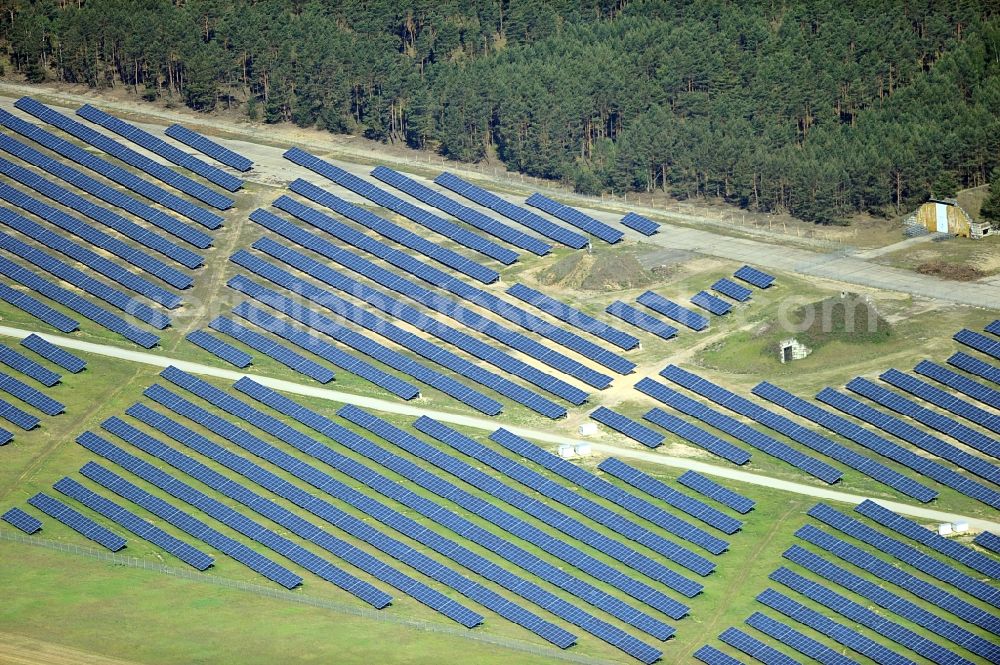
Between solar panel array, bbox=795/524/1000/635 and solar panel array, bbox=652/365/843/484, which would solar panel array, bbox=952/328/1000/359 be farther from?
solar panel array, bbox=795/524/1000/635

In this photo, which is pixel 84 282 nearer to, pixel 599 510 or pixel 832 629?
pixel 599 510

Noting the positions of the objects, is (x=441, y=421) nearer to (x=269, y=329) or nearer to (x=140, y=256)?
(x=269, y=329)

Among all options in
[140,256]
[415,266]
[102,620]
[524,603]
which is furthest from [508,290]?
[102,620]

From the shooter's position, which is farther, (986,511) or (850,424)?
(850,424)

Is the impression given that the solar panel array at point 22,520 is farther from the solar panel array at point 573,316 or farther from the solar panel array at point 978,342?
the solar panel array at point 978,342

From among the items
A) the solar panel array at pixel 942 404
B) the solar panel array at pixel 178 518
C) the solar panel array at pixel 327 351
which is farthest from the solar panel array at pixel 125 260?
the solar panel array at pixel 942 404
